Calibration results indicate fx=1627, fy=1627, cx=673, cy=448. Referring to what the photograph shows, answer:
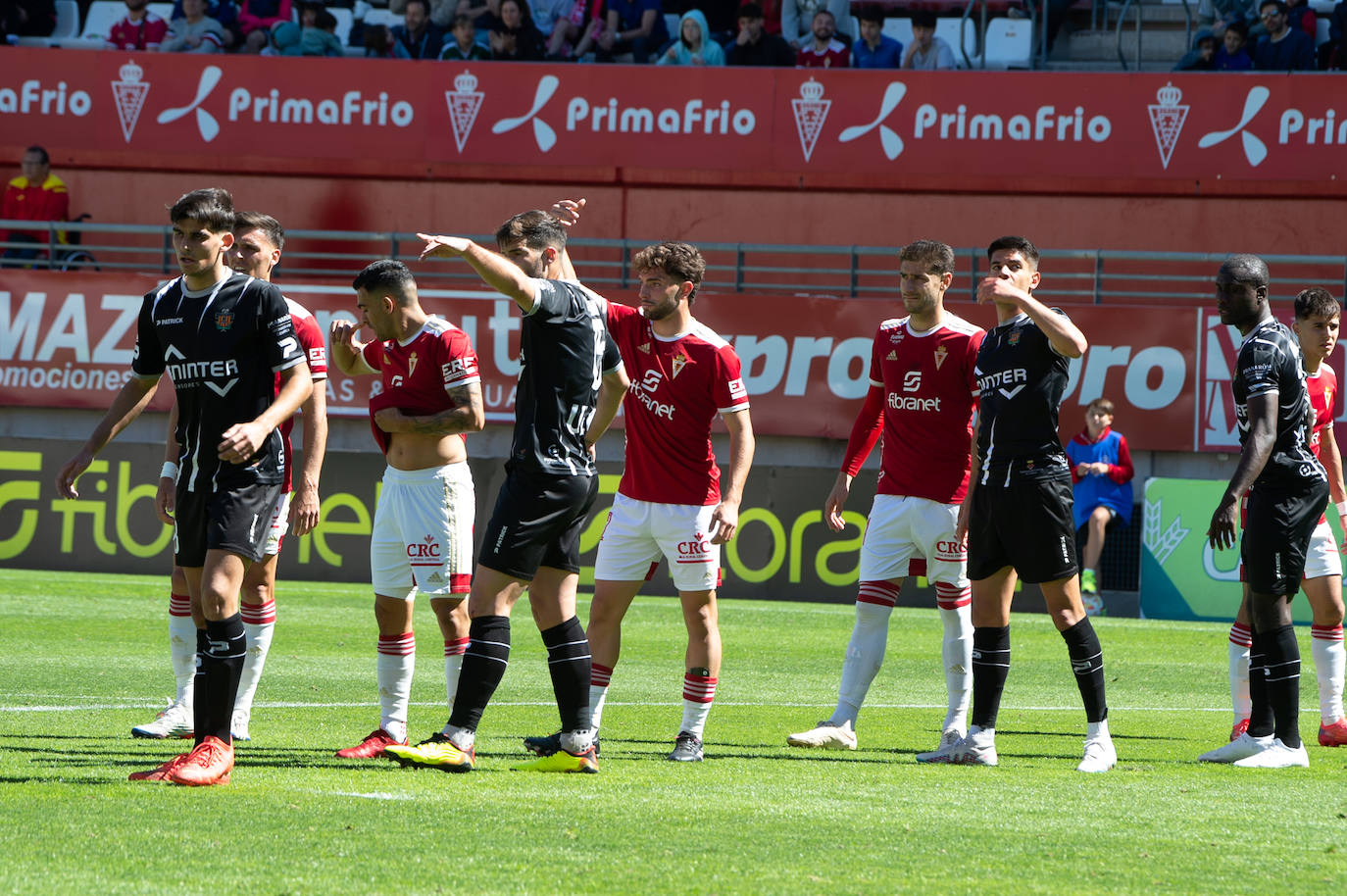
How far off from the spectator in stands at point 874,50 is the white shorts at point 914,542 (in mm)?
15071

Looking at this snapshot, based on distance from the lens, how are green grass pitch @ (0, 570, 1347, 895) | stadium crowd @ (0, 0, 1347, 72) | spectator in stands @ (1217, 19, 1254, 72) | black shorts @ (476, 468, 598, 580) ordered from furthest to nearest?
stadium crowd @ (0, 0, 1347, 72) < spectator in stands @ (1217, 19, 1254, 72) < black shorts @ (476, 468, 598, 580) < green grass pitch @ (0, 570, 1347, 895)

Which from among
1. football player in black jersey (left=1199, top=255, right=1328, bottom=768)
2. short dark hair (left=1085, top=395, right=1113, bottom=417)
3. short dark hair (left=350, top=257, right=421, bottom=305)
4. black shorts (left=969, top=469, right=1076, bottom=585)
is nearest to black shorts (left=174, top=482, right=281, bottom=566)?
short dark hair (left=350, top=257, right=421, bottom=305)

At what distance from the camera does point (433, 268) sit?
2227 cm

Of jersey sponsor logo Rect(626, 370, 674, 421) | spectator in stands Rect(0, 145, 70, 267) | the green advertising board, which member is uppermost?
spectator in stands Rect(0, 145, 70, 267)

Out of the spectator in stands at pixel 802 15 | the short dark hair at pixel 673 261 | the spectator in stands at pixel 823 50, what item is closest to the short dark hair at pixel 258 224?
the short dark hair at pixel 673 261

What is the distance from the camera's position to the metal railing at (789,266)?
1956 cm

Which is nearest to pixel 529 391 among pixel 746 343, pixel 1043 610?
pixel 1043 610

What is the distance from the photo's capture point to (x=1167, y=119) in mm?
20891

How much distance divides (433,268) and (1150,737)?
15.5 m

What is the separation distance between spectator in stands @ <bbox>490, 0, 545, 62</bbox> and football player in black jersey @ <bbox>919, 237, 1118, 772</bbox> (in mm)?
16248

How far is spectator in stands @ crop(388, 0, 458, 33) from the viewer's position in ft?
75.4

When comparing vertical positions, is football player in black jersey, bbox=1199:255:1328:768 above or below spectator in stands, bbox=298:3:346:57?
below

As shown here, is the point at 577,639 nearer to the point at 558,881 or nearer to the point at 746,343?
the point at 558,881

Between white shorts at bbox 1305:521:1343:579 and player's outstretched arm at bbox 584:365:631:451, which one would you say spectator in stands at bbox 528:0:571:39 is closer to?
white shorts at bbox 1305:521:1343:579
